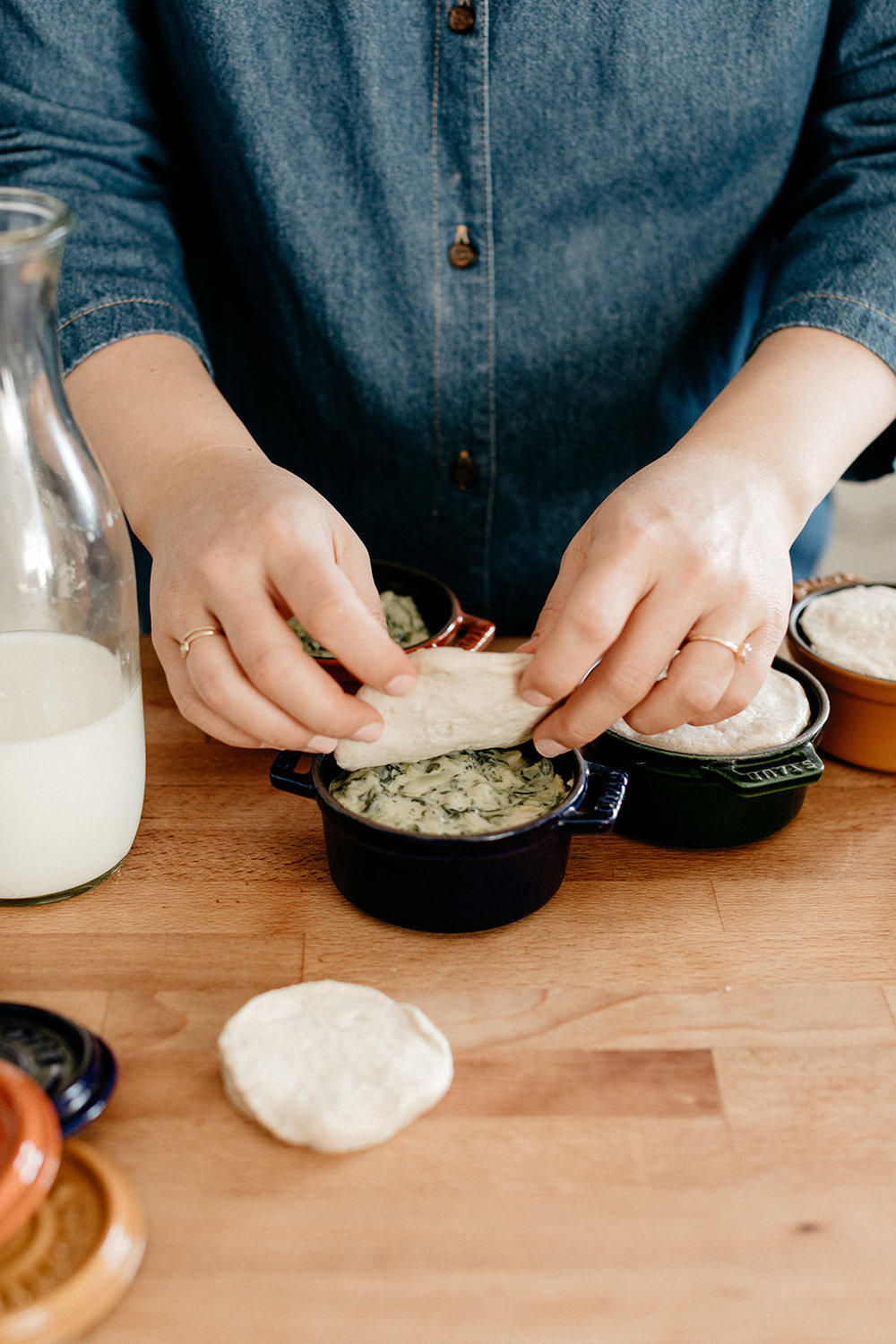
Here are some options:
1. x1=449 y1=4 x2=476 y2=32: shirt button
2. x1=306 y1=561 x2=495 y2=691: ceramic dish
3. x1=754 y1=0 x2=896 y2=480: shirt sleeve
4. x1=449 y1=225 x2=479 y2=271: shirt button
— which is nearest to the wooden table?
x1=306 y1=561 x2=495 y2=691: ceramic dish

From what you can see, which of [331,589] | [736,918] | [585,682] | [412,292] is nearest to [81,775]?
[331,589]

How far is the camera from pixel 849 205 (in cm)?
140

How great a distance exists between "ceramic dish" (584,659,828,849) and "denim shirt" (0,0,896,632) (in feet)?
1.70

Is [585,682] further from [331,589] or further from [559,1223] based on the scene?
[559,1223]

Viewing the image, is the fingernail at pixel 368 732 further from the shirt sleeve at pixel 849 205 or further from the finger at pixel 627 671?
the shirt sleeve at pixel 849 205

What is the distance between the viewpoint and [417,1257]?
0.75m

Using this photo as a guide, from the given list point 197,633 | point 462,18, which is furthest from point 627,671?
point 462,18

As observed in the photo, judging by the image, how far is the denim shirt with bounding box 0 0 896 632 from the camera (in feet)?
4.46

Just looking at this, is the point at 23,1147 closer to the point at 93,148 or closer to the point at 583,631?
the point at 583,631

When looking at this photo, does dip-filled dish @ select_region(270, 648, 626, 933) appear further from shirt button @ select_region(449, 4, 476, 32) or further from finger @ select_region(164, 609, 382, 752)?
shirt button @ select_region(449, 4, 476, 32)

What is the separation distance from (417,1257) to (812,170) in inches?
56.8

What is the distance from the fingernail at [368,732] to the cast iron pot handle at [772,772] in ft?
1.10

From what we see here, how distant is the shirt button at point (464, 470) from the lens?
1.65m

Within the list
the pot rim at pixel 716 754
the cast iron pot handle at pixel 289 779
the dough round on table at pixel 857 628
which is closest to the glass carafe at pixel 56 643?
the cast iron pot handle at pixel 289 779
